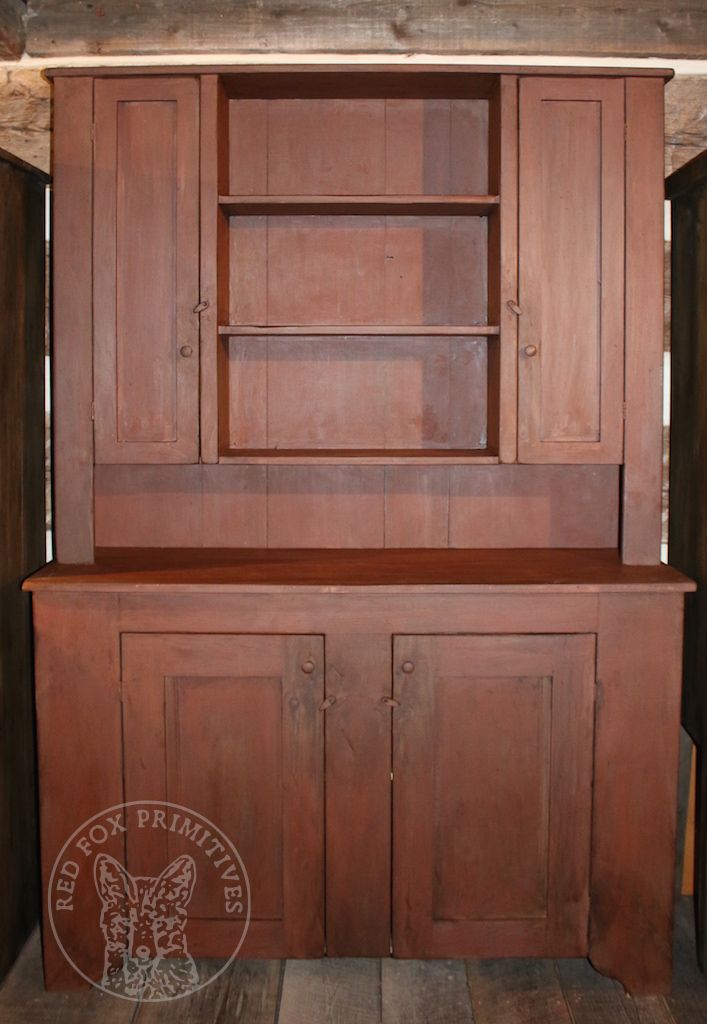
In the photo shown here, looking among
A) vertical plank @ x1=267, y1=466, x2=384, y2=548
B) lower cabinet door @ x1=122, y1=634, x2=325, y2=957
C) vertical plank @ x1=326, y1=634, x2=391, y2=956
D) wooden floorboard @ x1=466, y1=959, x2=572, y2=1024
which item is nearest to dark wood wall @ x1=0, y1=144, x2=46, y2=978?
lower cabinet door @ x1=122, y1=634, x2=325, y2=957

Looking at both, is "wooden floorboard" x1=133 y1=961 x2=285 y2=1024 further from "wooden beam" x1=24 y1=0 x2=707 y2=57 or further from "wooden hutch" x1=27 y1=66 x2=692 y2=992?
"wooden beam" x1=24 y1=0 x2=707 y2=57

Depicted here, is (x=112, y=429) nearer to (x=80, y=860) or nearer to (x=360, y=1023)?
(x=80, y=860)

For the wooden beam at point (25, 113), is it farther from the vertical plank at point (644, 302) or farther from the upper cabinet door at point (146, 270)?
the vertical plank at point (644, 302)

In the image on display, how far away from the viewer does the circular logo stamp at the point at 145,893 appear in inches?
86.0

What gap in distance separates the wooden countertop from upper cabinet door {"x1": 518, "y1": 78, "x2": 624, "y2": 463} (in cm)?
28

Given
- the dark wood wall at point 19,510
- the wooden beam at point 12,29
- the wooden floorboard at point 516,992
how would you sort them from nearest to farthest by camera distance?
the wooden floorboard at point 516,992
the dark wood wall at point 19,510
the wooden beam at point 12,29

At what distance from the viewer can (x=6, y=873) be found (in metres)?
2.27

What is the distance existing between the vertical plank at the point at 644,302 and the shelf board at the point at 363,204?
1.11 ft

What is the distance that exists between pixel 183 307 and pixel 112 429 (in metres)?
0.34

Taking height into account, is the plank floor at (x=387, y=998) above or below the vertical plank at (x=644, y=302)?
below

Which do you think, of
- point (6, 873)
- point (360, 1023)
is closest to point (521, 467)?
point (360, 1023)

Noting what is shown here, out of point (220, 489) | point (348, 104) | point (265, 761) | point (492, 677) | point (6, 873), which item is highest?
point (348, 104)

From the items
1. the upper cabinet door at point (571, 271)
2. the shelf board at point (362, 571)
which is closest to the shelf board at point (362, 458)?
the upper cabinet door at point (571, 271)

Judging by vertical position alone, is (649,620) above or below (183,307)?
below
